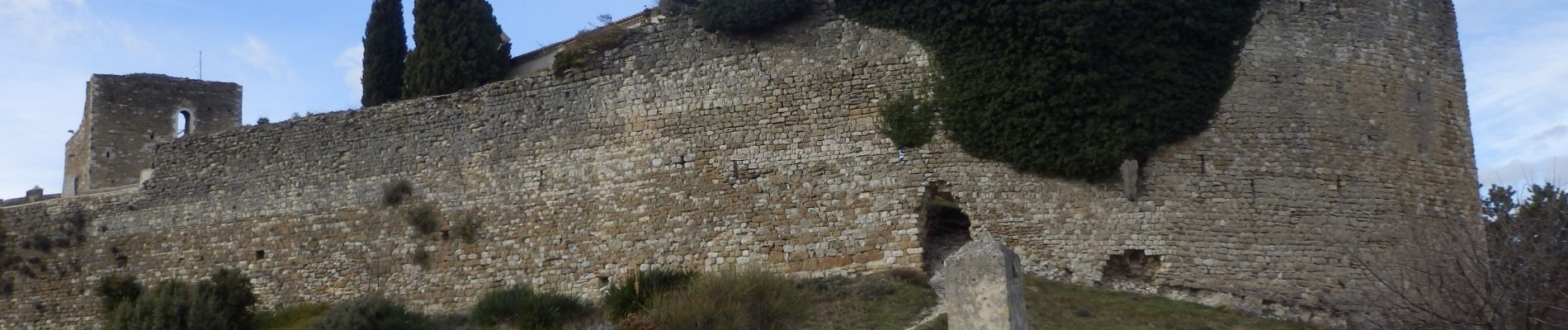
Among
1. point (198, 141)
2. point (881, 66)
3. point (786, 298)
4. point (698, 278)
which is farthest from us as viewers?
point (198, 141)

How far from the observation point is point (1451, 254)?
1675 cm

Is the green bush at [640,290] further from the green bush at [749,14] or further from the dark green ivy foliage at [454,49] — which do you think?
the dark green ivy foliage at [454,49]

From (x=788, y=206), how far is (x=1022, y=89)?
10.7ft

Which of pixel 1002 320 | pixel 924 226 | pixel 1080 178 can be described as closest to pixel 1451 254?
pixel 1080 178

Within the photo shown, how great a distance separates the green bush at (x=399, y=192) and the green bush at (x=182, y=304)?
9.24ft

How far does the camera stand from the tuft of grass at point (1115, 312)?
1594 cm

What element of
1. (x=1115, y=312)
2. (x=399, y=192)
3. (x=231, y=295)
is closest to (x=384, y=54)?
(x=399, y=192)

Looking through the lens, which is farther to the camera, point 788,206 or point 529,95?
point 529,95

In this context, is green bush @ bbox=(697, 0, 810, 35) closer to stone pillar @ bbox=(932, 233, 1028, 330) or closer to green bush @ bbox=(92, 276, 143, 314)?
stone pillar @ bbox=(932, 233, 1028, 330)

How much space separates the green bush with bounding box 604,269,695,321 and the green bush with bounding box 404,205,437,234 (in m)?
4.70

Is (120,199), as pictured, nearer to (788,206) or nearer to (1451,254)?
(788,206)

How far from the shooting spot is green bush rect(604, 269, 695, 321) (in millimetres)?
17094

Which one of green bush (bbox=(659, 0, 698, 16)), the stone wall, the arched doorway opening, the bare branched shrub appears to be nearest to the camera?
the bare branched shrub

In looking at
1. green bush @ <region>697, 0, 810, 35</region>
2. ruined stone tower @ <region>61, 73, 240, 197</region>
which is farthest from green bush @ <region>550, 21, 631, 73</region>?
ruined stone tower @ <region>61, 73, 240, 197</region>
